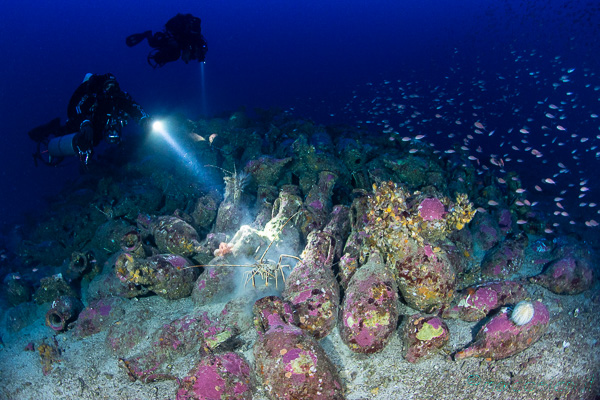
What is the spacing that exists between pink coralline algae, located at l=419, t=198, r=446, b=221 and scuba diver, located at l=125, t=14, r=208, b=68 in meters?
10.5

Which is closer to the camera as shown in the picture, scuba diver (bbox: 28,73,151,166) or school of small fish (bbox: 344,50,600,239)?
scuba diver (bbox: 28,73,151,166)

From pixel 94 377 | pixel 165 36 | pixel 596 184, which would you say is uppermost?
pixel 165 36

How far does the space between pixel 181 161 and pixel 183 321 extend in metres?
7.54

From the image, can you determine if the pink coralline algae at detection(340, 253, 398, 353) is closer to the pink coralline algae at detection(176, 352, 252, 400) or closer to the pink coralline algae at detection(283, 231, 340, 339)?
the pink coralline algae at detection(283, 231, 340, 339)

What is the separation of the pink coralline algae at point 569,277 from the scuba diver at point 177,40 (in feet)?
41.5

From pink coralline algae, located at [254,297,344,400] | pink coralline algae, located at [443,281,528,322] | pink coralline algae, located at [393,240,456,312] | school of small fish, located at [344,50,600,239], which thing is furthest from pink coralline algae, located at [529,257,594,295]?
pink coralline algae, located at [254,297,344,400]

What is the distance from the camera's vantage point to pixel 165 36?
432 inches

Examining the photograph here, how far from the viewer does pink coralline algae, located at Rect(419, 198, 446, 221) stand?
15.6 ft

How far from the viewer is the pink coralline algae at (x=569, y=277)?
5.27 m

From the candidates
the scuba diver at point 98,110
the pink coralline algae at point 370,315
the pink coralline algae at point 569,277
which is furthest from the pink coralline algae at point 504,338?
the scuba diver at point 98,110

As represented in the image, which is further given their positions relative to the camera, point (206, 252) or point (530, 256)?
point (530, 256)

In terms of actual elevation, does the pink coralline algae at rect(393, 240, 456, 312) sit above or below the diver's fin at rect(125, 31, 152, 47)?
below

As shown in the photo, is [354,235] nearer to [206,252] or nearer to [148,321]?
[206,252]

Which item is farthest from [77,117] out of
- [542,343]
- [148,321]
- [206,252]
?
[542,343]
